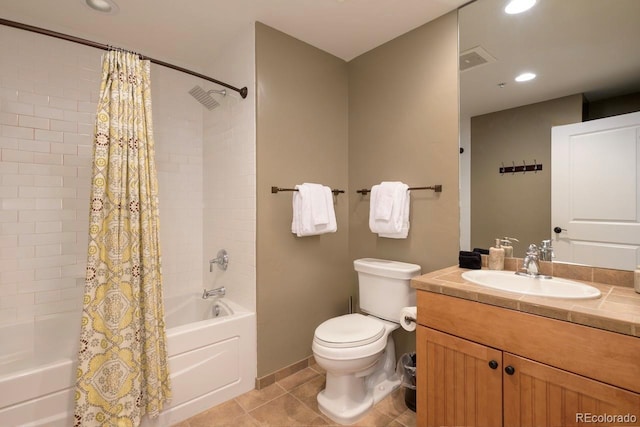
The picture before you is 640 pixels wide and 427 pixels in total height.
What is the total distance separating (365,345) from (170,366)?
1112mm

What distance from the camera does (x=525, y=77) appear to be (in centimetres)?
175

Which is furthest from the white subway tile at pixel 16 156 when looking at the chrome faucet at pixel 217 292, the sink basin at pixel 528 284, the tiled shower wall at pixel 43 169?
the sink basin at pixel 528 284

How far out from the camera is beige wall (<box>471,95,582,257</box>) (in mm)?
1683

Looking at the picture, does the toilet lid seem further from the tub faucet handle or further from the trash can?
the tub faucet handle

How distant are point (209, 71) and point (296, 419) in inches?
108

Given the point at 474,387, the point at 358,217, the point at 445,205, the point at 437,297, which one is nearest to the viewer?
the point at 474,387

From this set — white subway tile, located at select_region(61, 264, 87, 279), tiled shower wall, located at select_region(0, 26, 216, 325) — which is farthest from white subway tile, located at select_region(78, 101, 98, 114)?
white subway tile, located at select_region(61, 264, 87, 279)

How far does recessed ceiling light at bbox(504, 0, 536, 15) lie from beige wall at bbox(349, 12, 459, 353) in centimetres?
30

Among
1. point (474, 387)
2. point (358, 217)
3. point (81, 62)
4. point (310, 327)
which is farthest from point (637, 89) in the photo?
point (81, 62)

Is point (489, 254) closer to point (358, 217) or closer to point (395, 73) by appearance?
point (358, 217)

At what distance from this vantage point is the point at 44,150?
2.08 meters

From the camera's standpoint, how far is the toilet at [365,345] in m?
1.73

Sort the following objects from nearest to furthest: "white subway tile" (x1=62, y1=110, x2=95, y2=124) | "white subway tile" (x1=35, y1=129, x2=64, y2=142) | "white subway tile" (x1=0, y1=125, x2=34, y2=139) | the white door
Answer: the white door
"white subway tile" (x1=0, y1=125, x2=34, y2=139)
"white subway tile" (x1=35, y1=129, x2=64, y2=142)
"white subway tile" (x1=62, y1=110, x2=95, y2=124)
